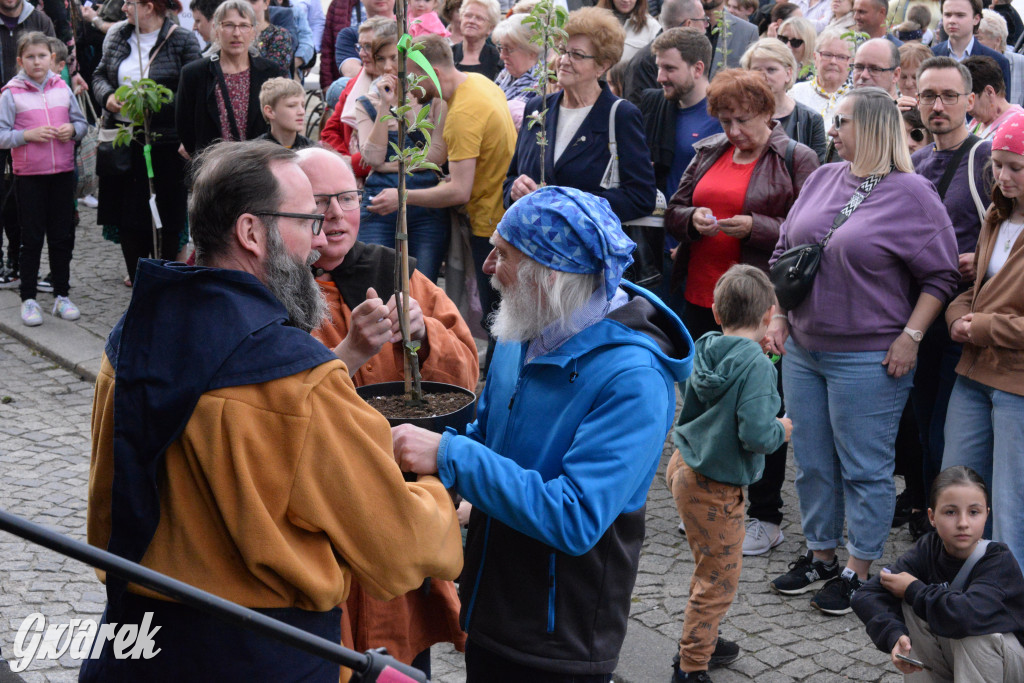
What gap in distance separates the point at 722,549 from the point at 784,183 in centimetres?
220

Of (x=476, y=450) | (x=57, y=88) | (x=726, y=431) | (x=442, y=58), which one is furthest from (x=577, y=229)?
(x=57, y=88)

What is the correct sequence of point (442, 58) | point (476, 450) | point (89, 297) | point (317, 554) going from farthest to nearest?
1. point (89, 297)
2. point (442, 58)
3. point (476, 450)
4. point (317, 554)

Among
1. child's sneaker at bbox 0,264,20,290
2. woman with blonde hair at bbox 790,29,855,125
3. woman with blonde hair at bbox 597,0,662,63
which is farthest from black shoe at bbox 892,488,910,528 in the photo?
child's sneaker at bbox 0,264,20,290

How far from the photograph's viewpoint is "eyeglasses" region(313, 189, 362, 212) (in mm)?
3103

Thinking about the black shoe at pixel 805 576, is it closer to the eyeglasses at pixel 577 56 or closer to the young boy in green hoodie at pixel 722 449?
the young boy in green hoodie at pixel 722 449

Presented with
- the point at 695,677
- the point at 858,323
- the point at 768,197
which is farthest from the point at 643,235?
the point at 695,677

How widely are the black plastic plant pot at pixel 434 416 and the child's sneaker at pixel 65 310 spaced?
6454 millimetres

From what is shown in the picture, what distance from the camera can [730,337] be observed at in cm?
458

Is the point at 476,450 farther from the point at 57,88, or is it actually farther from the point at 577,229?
the point at 57,88

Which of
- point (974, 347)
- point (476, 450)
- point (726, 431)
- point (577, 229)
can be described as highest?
point (577, 229)

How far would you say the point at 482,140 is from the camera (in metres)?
6.59

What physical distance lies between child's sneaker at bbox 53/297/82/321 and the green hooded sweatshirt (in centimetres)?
584

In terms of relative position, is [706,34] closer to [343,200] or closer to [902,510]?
[902,510]

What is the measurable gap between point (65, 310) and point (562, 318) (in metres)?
7.02
